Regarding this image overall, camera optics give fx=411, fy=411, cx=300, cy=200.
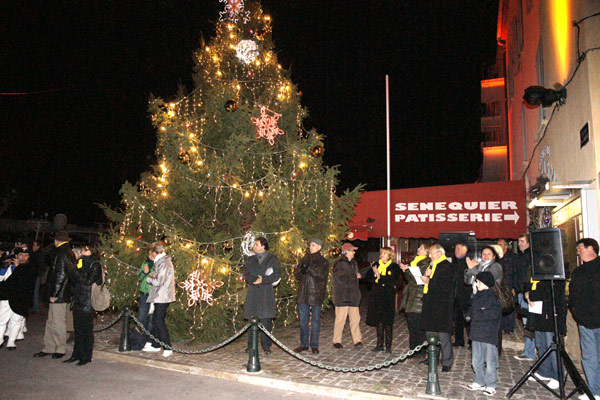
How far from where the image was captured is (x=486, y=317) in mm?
5945

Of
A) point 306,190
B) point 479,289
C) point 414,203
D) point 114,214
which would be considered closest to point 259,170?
point 306,190

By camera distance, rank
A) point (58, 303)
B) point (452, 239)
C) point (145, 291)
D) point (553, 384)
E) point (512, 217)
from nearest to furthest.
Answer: point (553, 384) → point (58, 303) → point (145, 291) → point (452, 239) → point (512, 217)

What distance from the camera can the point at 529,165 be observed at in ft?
45.2

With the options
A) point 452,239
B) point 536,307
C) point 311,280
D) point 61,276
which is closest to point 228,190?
point 311,280

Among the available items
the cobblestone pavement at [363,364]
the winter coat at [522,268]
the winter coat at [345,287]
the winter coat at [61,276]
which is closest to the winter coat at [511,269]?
the winter coat at [522,268]

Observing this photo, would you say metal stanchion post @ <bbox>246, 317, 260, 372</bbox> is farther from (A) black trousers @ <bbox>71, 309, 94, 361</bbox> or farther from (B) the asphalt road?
(A) black trousers @ <bbox>71, 309, 94, 361</bbox>

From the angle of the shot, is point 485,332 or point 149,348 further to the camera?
point 149,348

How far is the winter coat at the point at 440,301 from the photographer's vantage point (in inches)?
265

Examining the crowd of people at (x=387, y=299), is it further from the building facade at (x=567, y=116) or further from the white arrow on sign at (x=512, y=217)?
the white arrow on sign at (x=512, y=217)

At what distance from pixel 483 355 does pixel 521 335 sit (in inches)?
197

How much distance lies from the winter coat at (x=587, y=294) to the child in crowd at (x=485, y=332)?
3.14 feet

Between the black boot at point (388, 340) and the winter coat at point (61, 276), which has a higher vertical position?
the winter coat at point (61, 276)

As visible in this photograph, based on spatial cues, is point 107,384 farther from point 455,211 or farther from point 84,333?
point 455,211

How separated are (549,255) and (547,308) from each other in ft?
3.58
